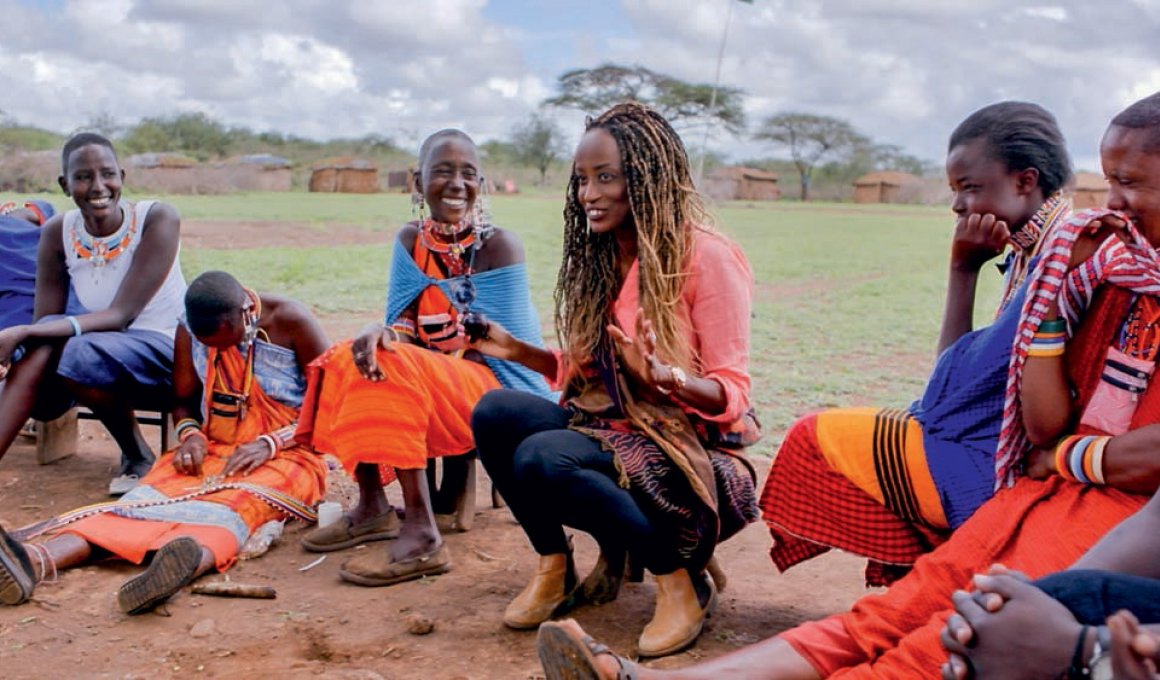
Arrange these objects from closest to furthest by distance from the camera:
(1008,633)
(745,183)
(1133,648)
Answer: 1. (1133,648)
2. (1008,633)
3. (745,183)

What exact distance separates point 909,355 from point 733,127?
132ft

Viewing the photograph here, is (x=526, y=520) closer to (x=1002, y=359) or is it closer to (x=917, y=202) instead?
(x=1002, y=359)

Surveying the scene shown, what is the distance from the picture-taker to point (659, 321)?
296 centimetres

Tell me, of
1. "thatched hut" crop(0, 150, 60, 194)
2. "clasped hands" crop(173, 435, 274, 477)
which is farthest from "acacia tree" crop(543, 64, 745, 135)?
"clasped hands" crop(173, 435, 274, 477)

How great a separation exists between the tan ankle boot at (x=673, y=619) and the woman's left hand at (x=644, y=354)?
1.73 feet

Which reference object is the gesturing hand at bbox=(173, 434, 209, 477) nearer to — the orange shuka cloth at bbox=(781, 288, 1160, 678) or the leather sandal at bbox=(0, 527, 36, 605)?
the leather sandal at bbox=(0, 527, 36, 605)

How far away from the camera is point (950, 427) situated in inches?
106

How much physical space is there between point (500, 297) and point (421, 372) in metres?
0.47

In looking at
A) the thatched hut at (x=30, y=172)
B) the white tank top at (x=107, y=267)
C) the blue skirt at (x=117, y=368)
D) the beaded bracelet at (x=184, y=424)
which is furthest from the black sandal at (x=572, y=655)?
the thatched hut at (x=30, y=172)

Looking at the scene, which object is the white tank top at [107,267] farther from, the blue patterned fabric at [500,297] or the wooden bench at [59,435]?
the blue patterned fabric at [500,297]

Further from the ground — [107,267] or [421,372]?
[107,267]

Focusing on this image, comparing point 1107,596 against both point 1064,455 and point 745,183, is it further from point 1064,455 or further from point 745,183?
point 745,183

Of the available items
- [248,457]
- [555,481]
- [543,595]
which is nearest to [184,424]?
[248,457]

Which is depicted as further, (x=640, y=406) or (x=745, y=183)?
(x=745, y=183)
